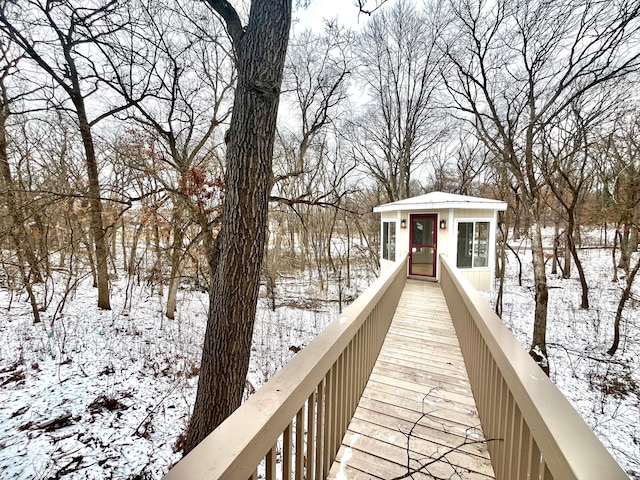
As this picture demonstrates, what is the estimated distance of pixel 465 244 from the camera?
310 inches

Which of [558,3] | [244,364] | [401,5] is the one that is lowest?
[244,364]

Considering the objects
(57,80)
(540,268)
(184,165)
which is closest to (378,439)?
Result: (184,165)

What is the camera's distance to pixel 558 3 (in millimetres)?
5297

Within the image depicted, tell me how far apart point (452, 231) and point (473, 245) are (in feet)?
3.26

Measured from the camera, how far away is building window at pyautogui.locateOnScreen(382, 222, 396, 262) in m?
8.99

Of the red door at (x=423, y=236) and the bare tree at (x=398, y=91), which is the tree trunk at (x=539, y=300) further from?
the bare tree at (x=398, y=91)

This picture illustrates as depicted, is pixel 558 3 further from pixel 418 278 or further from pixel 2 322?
pixel 2 322

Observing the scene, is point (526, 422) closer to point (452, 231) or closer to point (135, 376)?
point (135, 376)

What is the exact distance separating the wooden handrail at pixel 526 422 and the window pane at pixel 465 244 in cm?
589

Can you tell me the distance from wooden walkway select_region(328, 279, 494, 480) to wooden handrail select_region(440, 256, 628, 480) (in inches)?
6.1

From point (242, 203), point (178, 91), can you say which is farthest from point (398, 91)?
point (242, 203)

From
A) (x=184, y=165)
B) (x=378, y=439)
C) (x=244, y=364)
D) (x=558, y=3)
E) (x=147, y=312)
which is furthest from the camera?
(x=147, y=312)

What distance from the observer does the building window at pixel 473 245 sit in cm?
777

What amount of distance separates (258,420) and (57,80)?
805 cm
